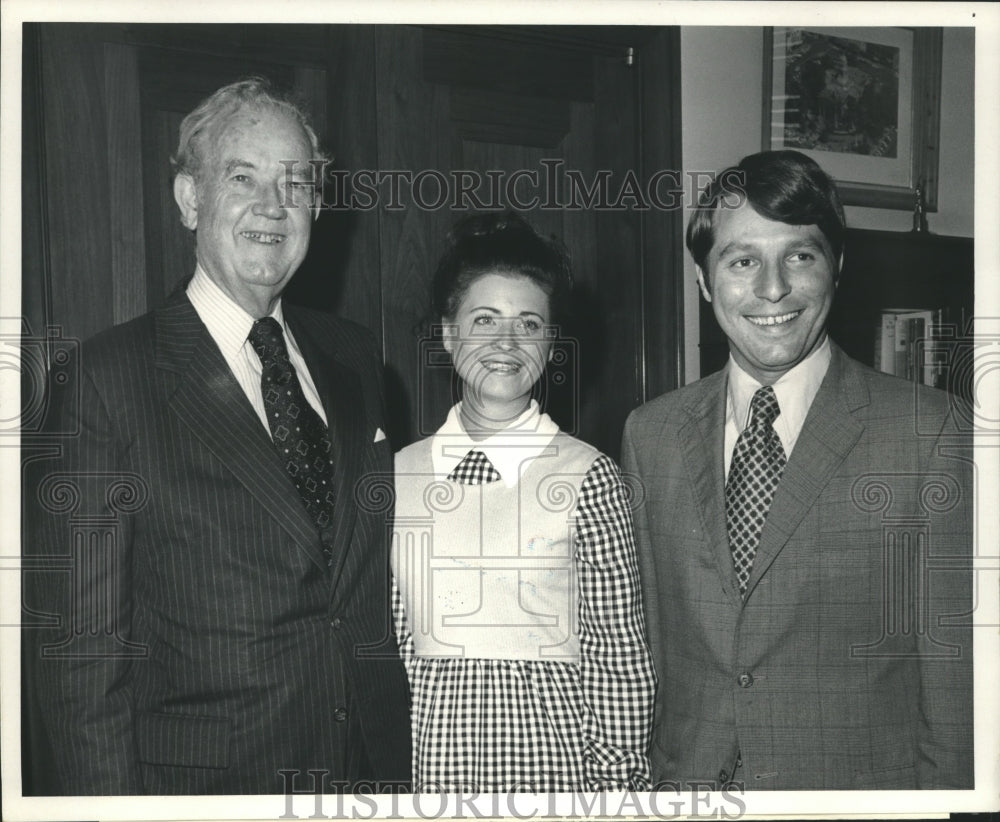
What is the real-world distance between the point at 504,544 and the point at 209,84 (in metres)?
0.85

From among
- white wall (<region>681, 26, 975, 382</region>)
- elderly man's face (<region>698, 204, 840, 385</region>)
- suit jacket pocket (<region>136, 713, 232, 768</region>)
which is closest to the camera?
suit jacket pocket (<region>136, 713, 232, 768</region>)

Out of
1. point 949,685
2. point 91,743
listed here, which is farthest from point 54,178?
point 949,685

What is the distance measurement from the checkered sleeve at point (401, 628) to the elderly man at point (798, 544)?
37 centimetres

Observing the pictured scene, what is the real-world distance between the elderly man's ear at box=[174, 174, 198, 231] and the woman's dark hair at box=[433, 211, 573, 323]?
0.38 m

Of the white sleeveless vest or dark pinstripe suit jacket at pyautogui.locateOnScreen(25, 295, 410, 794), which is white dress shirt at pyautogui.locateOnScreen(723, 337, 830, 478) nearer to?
the white sleeveless vest

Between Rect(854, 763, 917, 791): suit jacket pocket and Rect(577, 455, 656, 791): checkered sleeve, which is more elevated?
Rect(577, 455, 656, 791): checkered sleeve

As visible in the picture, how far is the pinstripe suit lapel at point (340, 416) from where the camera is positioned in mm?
1224

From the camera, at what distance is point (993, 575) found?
1347 mm

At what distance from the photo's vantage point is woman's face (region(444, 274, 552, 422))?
1263mm

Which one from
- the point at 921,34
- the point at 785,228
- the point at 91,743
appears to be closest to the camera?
the point at 91,743

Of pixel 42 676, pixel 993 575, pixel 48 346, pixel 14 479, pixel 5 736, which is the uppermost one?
pixel 48 346

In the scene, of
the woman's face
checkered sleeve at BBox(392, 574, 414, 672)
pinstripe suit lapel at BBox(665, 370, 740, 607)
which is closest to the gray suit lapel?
pinstripe suit lapel at BBox(665, 370, 740, 607)

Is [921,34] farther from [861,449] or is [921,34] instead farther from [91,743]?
[91,743]

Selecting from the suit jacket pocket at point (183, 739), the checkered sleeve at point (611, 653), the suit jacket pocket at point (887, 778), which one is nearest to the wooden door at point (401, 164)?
the checkered sleeve at point (611, 653)
